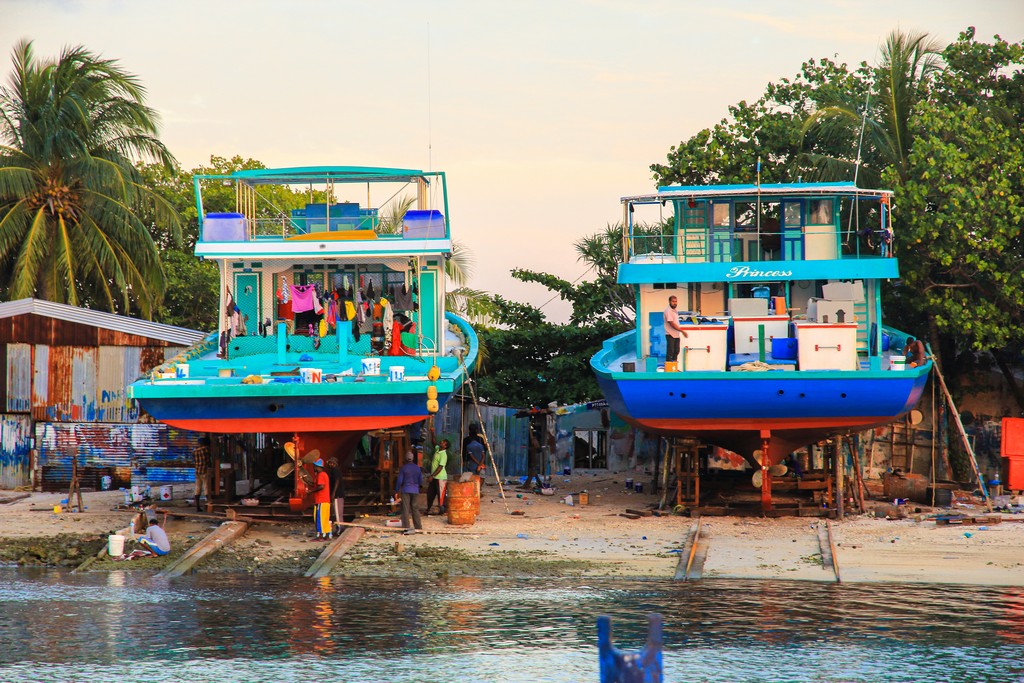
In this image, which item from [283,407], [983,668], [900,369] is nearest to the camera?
[983,668]

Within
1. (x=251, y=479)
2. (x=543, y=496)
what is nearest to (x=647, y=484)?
(x=543, y=496)

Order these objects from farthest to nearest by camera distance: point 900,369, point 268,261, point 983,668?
1. point 268,261
2. point 900,369
3. point 983,668

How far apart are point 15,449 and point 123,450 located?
2.14m

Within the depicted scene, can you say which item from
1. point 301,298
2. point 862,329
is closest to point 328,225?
point 301,298

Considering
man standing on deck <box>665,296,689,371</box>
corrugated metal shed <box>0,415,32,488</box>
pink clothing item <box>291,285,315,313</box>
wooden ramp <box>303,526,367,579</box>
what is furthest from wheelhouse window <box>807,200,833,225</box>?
corrugated metal shed <box>0,415,32,488</box>

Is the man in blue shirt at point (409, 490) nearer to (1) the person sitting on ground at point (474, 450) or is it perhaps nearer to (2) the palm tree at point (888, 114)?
(1) the person sitting on ground at point (474, 450)

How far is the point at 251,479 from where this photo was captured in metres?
23.5

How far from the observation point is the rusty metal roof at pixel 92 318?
24547mm

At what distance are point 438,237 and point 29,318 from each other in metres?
8.47

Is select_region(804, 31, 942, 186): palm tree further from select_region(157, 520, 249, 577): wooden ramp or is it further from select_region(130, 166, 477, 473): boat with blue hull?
select_region(157, 520, 249, 577): wooden ramp

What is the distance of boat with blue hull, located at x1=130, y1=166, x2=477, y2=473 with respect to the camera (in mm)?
19562

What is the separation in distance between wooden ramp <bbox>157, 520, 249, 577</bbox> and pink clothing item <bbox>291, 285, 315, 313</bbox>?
16.8 feet

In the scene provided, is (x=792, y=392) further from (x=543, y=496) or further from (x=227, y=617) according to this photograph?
(x=227, y=617)

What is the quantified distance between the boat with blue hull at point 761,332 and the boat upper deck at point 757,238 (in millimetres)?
27
